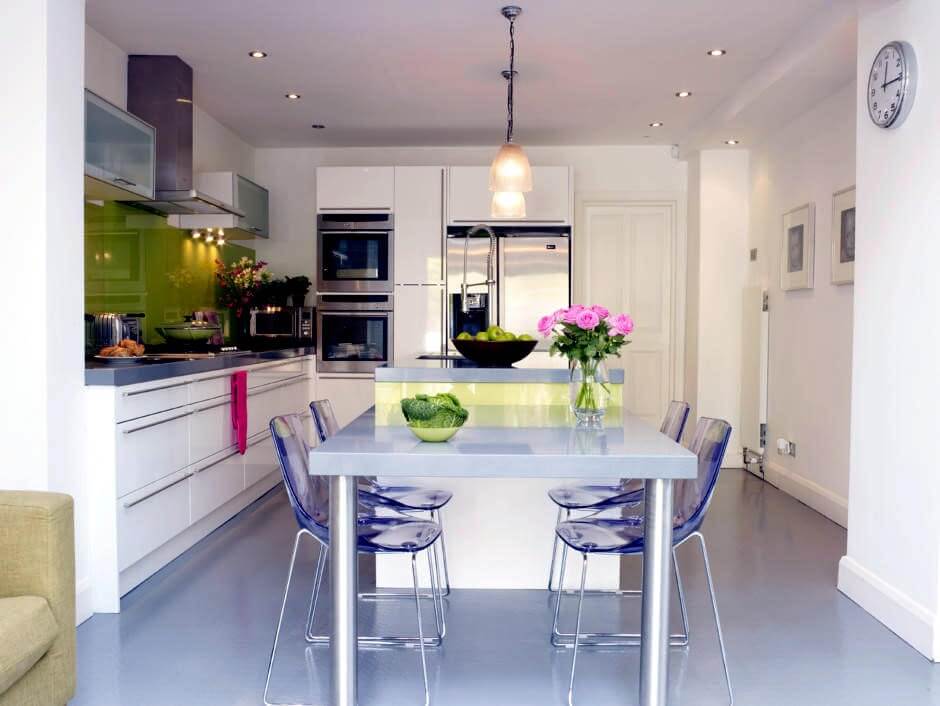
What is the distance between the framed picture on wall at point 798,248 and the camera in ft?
17.1

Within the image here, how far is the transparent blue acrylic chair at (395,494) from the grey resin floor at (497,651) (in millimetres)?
467

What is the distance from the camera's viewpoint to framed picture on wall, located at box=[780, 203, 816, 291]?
205 inches

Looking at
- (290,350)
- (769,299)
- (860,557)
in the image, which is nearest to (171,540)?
(290,350)

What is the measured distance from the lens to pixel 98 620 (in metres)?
3.22

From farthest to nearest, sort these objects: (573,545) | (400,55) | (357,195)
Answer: (357,195) < (400,55) < (573,545)

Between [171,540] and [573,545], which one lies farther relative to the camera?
[171,540]

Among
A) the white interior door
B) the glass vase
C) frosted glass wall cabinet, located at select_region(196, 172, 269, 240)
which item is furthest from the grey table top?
the white interior door

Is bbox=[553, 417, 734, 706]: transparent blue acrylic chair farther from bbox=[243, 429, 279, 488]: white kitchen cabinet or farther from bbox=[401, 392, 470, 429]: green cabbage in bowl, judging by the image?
bbox=[243, 429, 279, 488]: white kitchen cabinet

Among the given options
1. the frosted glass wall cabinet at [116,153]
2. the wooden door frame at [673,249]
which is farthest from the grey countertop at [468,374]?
the wooden door frame at [673,249]

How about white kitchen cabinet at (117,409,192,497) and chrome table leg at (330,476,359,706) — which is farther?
white kitchen cabinet at (117,409,192,497)

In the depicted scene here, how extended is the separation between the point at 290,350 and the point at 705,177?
11.4ft

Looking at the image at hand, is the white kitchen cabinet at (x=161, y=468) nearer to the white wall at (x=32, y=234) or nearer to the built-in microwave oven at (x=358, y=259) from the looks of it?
the white wall at (x=32, y=234)

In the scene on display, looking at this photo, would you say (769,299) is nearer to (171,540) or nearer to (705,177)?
(705,177)

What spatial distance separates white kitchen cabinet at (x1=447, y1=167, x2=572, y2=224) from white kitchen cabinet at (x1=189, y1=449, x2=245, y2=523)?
265 cm
